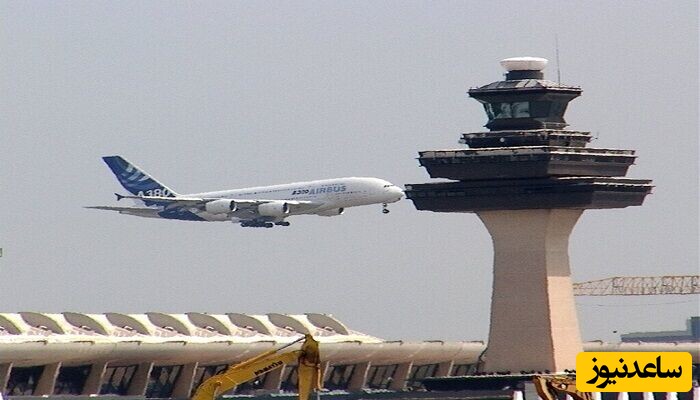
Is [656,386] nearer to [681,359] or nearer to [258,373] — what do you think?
[681,359]

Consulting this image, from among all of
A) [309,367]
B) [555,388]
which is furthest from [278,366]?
[555,388]

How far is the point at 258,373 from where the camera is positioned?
5965 inches

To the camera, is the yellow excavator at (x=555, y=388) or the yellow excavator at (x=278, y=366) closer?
the yellow excavator at (x=278, y=366)

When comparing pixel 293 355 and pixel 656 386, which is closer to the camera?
pixel 656 386

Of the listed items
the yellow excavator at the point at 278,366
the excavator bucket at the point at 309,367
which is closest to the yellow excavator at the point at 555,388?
the yellow excavator at the point at 278,366

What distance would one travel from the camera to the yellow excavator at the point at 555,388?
15062cm

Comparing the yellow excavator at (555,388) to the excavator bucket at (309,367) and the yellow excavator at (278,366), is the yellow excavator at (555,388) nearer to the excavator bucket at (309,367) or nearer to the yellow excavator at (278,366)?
the yellow excavator at (278,366)

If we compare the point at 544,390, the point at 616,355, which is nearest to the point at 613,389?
the point at 616,355

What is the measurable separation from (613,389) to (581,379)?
10.1ft

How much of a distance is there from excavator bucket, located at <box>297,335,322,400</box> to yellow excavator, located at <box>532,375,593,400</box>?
1589 centimetres

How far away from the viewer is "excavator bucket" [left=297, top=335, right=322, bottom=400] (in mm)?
Answer: 144000

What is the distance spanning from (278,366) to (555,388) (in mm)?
18309

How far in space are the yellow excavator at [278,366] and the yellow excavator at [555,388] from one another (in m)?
15.4

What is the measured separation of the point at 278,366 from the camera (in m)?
151
